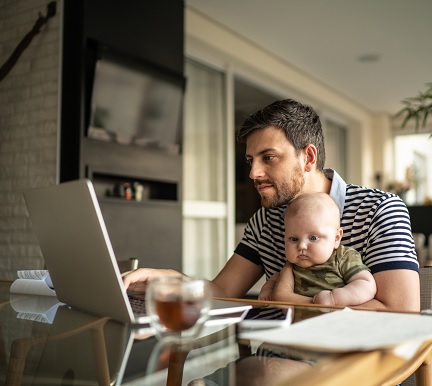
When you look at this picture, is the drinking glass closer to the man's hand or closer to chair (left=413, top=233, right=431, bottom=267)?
the man's hand

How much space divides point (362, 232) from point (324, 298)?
0.95 ft

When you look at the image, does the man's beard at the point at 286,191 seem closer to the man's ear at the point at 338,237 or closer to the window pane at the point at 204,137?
the man's ear at the point at 338,237

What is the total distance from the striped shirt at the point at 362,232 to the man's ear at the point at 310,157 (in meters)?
0.07

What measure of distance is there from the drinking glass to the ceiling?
4115mm

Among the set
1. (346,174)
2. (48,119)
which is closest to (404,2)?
(48,119)

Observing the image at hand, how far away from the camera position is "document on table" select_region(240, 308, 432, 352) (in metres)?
0.66

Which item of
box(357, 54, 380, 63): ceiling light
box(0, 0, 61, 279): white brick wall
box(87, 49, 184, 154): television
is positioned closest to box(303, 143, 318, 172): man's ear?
box(87, 49, 184, 154): television

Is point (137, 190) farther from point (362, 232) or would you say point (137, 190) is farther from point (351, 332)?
point (351, 332)

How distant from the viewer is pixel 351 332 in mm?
726

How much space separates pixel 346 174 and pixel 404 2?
415 centimetres

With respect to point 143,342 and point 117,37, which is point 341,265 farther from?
point 117,37

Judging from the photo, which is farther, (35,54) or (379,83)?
(379,83)

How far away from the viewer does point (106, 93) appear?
344 cm

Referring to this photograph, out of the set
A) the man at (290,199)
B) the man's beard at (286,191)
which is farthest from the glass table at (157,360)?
the man's beard at (286,191)
